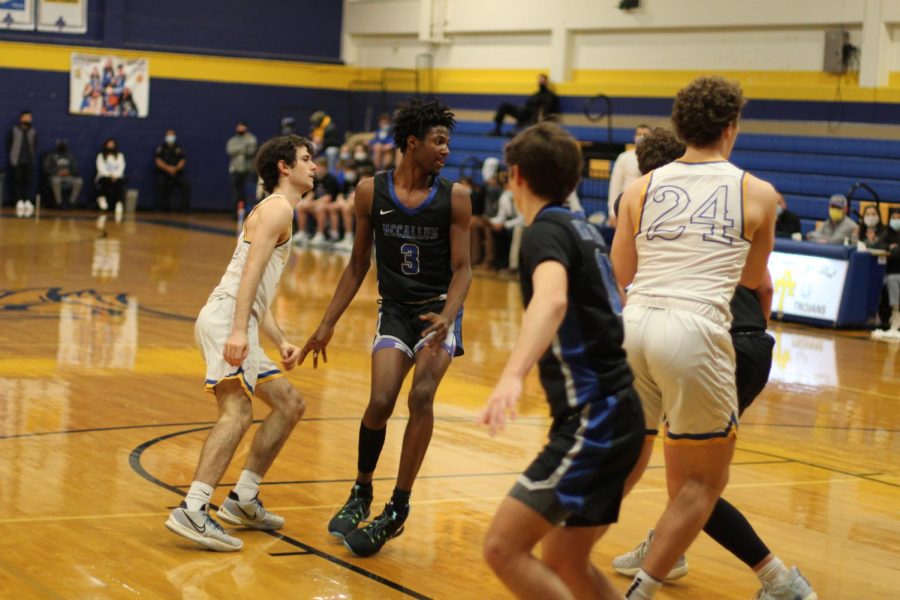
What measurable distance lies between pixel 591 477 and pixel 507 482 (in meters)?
3.02

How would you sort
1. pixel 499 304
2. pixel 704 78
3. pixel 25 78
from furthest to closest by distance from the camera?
1. pixel 25 78
2. pixel 499 304
3. pixel 704 78

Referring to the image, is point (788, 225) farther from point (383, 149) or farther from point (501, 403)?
point (501, 403)

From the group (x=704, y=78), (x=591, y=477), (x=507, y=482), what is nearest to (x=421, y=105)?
(x=704, y=78)

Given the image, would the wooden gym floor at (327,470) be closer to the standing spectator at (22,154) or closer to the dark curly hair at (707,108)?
the dark curly hair at (707,108)

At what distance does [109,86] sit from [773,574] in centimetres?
2570

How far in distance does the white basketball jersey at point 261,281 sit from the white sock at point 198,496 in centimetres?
75

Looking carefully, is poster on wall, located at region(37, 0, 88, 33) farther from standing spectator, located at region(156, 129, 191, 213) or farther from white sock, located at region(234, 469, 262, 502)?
white sock, located at region(234, 469, 262, 502)

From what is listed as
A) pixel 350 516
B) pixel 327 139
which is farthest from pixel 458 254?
pixel 327 139

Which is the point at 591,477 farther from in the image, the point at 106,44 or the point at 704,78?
the point at 106,44

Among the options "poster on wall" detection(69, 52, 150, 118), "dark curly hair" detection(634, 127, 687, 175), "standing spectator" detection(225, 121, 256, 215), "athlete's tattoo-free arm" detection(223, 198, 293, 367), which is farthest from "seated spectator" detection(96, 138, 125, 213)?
"dark curly hair" detection(634, 127, 687, 175)

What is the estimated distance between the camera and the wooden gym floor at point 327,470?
4.99 m

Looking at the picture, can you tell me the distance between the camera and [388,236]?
18.7ft

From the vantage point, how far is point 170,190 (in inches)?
1153

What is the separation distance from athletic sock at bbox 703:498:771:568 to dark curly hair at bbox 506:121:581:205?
5.33ft
